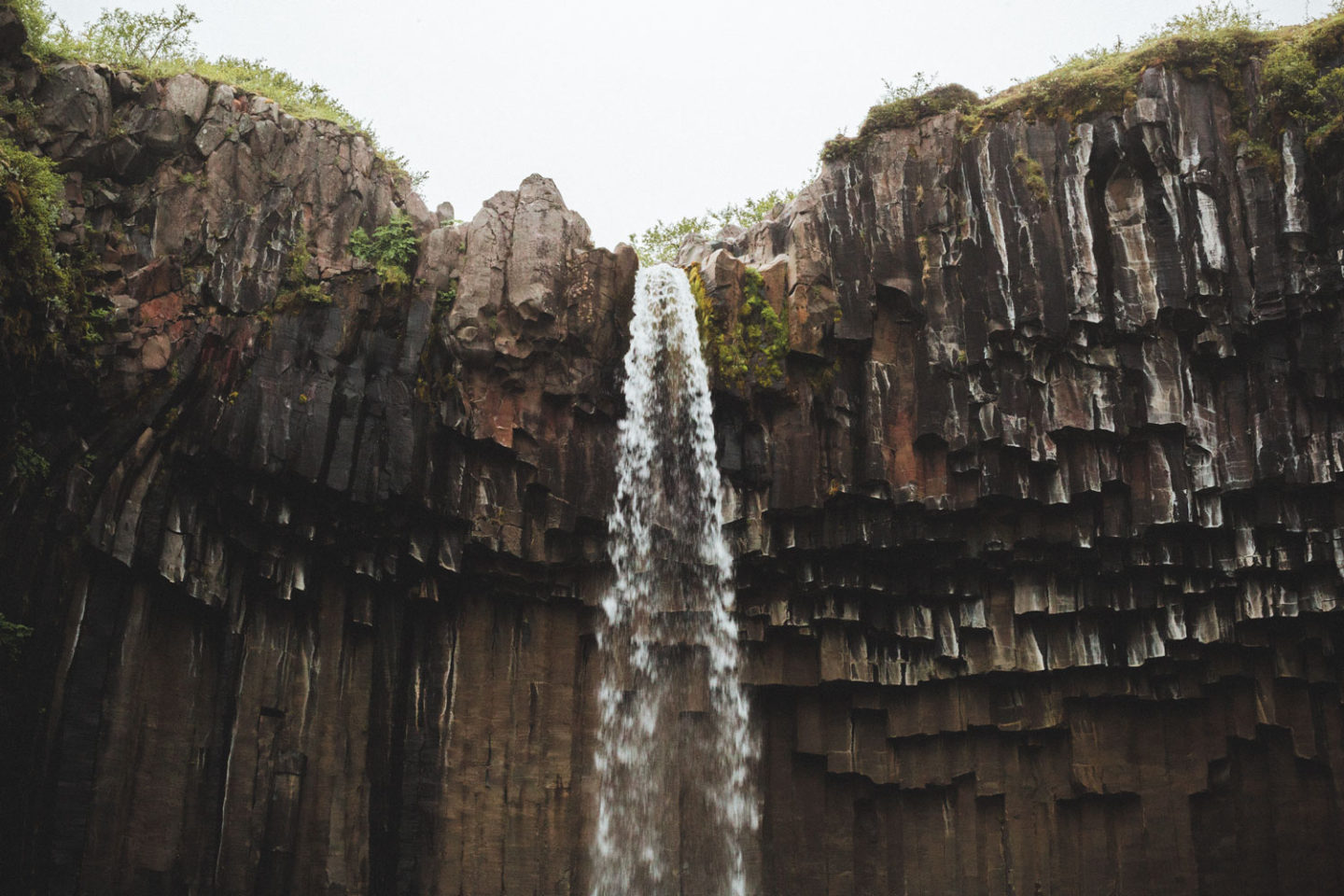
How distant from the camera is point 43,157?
13.8 meters

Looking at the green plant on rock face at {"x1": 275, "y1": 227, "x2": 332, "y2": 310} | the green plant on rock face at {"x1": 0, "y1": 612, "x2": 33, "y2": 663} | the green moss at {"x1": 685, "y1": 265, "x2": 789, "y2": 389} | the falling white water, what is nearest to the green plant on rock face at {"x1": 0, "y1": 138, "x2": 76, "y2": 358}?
the green plant on rock face at {"x1": 275, "y1": 227, "x2": 332, "y2": 310}

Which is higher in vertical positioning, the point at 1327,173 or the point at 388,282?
the point at 1327,173

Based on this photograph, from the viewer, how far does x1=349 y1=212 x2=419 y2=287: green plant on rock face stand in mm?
16078

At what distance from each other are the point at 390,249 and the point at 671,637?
7407mm

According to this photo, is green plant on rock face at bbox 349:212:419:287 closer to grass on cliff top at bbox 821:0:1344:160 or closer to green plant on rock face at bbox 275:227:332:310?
green plant on rock face at bbox 275:227:332:310

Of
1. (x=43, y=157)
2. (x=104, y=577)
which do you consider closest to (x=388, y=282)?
(x=43, y=157)

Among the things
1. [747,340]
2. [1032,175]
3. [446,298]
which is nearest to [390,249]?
[446,298]

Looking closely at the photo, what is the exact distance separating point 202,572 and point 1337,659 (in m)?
15.8

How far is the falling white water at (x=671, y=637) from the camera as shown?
16453 mm

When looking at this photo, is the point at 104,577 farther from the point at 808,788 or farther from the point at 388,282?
the point at 808,788

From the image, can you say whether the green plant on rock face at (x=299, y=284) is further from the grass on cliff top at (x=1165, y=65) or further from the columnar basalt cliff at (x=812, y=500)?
the grass on cliff top at (x=1165, y=65)

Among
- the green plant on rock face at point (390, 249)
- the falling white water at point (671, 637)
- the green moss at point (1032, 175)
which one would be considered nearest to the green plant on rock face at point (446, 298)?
the green plant on rock face at point (390, 249)

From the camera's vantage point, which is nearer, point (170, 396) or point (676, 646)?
point (170, 396)

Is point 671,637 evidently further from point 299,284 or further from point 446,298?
point 299,284
